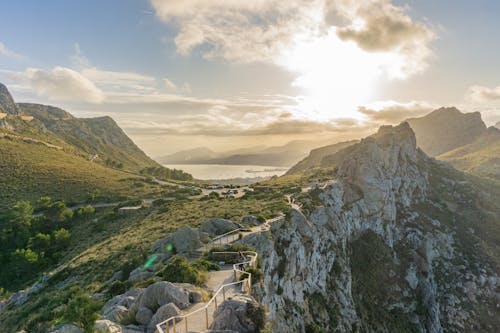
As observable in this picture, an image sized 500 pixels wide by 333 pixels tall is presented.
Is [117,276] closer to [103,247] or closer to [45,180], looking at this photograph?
[103,247]

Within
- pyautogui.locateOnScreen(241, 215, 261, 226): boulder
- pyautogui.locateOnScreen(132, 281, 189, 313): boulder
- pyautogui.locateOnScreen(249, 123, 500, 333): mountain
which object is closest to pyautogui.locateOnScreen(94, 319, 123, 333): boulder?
pyautogui.locateOnScreen(132, 281, 189, 313): boulder

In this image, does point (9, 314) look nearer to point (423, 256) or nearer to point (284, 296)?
point (284, 296)

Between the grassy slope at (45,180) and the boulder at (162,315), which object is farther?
the grassy slope at (45,180)

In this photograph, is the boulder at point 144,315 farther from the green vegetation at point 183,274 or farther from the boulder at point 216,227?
the boulder at point 216,227

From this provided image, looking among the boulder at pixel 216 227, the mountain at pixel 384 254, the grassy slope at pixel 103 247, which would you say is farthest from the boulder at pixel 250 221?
the mountain at pixel 384 254

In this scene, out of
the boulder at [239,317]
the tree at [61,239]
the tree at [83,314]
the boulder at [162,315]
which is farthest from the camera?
the tree at [61,239]

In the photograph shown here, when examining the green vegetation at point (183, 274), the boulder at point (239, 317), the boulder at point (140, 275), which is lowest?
the boulder at point (140, 275)
